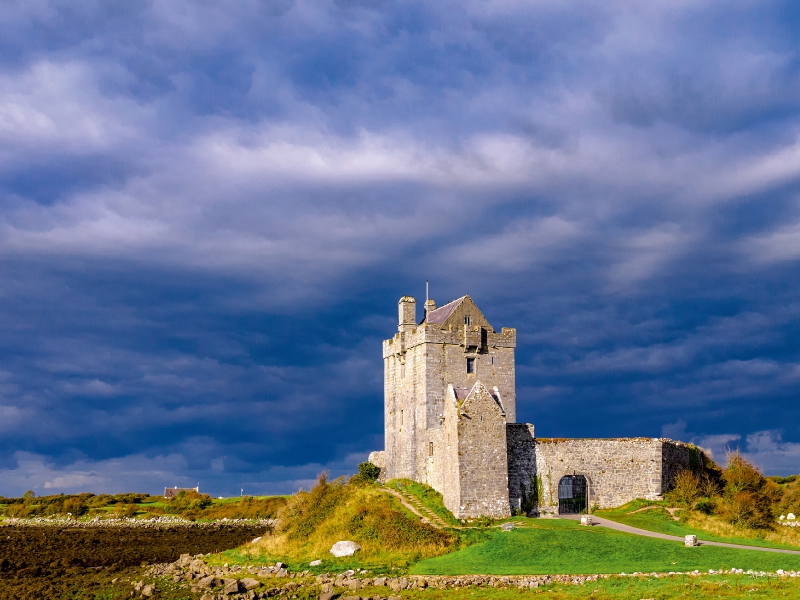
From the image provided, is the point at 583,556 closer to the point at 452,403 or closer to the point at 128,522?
the point at 452,403

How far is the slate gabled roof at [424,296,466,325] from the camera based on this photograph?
175 ft

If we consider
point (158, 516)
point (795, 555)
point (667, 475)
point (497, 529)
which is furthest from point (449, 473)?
point (158, 516)

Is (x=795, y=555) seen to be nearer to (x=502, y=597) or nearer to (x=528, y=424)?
(x=502, y=597)

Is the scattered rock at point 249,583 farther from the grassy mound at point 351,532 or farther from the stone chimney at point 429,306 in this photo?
the stone chimney at point 429,306

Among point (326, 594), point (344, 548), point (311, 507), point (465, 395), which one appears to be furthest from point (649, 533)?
point (311, 507)

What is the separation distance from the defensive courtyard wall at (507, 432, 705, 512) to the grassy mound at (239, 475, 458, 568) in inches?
311

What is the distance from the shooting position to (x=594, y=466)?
159 feet

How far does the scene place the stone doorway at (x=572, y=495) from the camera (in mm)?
48656

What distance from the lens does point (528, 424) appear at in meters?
48.6

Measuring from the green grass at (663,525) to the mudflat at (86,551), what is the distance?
970 inches

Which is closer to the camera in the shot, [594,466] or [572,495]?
[594,466]

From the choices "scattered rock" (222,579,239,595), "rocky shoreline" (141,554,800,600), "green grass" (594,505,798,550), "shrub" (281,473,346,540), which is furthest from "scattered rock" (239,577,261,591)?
"green grass" (594,505,798,550)

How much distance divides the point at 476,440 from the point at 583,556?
35.6ft

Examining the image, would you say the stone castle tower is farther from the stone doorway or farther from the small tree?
the small tree
